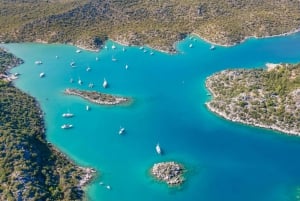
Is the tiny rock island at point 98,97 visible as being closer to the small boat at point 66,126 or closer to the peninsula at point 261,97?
the small boat at point 66,126

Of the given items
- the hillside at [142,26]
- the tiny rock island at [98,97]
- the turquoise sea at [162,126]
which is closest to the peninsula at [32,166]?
the turquoise sea at [162,126]

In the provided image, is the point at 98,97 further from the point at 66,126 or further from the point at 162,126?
the point at 162,126

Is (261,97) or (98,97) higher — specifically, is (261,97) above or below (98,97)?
above

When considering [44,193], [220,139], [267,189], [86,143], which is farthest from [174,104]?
[44,193]

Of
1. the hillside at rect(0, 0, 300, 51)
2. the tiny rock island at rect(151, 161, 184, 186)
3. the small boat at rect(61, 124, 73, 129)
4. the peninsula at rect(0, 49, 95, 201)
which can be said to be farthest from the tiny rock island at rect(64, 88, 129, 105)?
the hillside at rect(0, 0, 300, 51)

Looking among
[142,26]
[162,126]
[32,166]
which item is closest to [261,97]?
[162,126]

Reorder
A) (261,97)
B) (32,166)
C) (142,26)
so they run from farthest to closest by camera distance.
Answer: (142,26)
(261,97)
(32,166)

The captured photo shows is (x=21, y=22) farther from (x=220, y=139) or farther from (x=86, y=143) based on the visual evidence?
(x=220, y=139)
